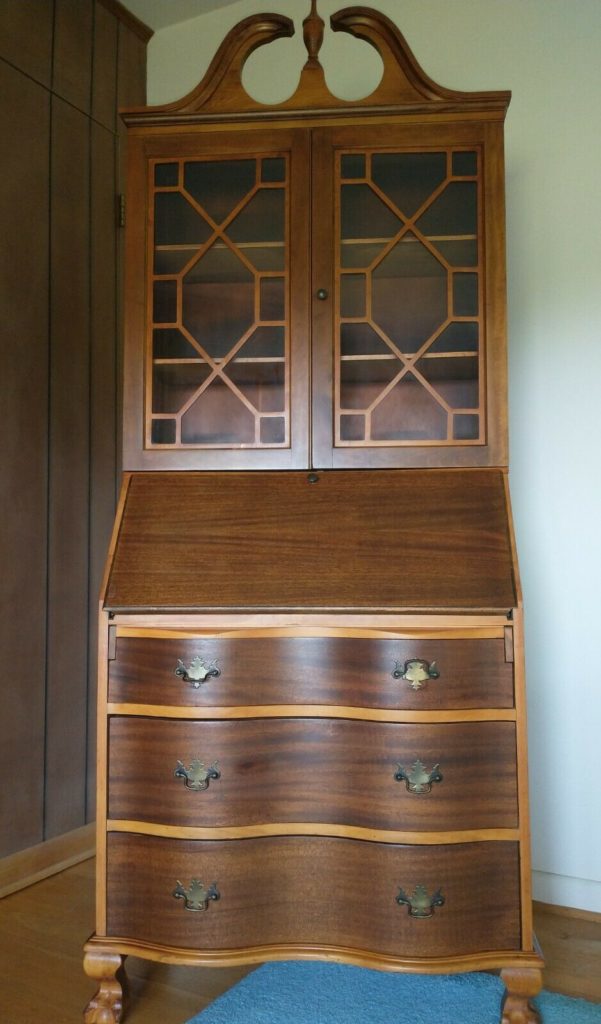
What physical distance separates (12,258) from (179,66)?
3.31 feet

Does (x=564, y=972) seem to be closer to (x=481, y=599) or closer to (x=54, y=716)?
(x=481, y=599)

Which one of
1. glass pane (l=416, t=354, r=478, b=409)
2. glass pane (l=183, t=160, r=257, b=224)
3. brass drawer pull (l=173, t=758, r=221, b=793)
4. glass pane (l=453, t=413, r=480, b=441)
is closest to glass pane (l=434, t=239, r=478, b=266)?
glass pane (l=416, t=354, r=478, b=409)

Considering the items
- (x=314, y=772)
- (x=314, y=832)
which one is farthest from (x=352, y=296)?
(x=314, y=832)

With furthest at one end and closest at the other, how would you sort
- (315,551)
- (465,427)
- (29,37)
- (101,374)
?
(101,374) < (29,37) < (465,427) < (315,551)

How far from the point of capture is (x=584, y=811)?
2191 mm

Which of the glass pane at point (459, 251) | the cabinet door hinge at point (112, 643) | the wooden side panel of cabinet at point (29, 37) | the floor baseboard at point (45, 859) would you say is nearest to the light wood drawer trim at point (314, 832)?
the cabinet door hinge at point (112, 643)

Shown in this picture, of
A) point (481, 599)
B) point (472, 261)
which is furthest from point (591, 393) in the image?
point (481, 599)

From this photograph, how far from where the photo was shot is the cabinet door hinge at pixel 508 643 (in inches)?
62.5

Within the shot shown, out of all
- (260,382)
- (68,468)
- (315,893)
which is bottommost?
(315,893)

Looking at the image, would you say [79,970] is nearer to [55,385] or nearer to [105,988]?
[105,988]

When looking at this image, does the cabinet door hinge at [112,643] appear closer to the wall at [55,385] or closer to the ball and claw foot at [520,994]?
the wall at [55,385]

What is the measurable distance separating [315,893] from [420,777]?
0.31 m

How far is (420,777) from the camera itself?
1.57 metres

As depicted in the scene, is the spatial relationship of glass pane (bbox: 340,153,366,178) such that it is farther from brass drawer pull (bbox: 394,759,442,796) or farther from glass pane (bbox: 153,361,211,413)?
brass drawer pull (bbox: 394,759,442,796)
